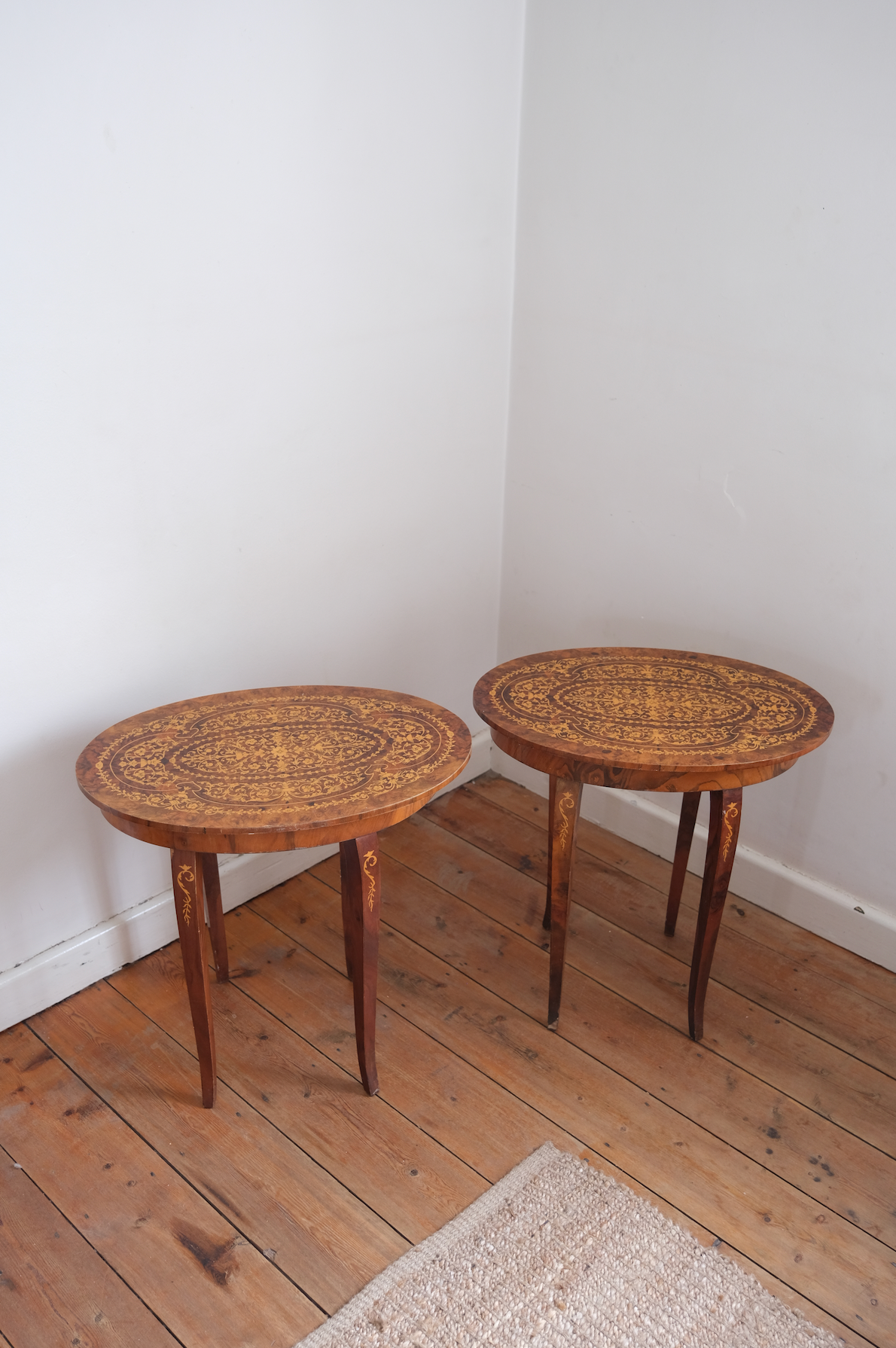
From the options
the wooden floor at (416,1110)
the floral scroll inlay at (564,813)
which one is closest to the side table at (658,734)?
the floral scroll inlay at (564,813)

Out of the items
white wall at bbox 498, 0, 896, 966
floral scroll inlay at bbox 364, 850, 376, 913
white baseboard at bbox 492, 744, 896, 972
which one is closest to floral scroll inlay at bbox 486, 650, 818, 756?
white wall at bbox 498, 0, 896, 966

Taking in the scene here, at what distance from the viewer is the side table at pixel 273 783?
153 centimetres

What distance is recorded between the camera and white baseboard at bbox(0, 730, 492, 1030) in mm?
1979

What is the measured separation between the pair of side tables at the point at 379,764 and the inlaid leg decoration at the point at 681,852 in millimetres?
26

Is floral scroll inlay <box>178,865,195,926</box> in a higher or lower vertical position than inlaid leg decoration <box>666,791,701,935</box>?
higher

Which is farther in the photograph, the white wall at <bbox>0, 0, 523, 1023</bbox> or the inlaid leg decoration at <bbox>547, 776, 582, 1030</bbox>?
the inlaid leg decoration at <bbox>547, 776, 582, 1030</bbox>

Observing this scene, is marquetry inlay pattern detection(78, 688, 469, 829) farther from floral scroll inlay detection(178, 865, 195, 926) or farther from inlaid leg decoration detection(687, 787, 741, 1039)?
inlaid leg decoration detection(687, 787, 741, 1039)

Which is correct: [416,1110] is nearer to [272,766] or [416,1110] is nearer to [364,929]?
[364,929]

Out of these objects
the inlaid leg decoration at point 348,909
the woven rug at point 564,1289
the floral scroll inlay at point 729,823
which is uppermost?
the floral scroll inlay at point 729,823

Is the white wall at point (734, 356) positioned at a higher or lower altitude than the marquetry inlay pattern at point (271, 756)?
higher

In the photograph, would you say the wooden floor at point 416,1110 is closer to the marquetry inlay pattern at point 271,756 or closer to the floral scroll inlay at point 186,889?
the floral scroll inlay at point 186,889

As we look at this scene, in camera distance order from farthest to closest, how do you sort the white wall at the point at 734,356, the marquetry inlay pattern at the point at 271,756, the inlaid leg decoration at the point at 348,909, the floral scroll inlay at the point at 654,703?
the white wall at the point at 734,356
the floral scroll inlay at the point at 654,703
the inlaid leg decoration at the point at 348,909
the marquetry inlay pattern at the point at 271,756

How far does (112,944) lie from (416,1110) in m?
0.74

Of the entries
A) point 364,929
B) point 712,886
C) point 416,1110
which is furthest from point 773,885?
point 364,929
